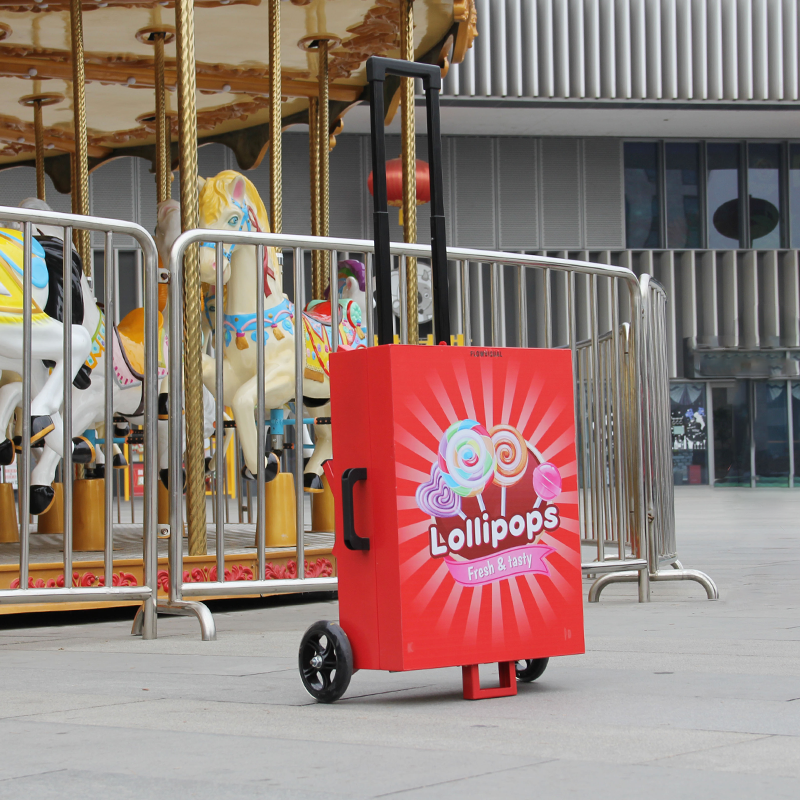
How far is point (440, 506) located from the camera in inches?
151

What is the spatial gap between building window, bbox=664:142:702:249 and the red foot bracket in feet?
86.8

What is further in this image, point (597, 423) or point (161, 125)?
point (161, 125)

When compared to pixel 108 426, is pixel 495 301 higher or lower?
higher

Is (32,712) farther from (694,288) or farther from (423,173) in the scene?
(694,288)

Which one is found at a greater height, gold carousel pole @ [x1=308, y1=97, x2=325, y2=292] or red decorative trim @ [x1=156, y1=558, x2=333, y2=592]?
gold carousel pole @ [x1=308, y1=97, x2=325, y2=292]

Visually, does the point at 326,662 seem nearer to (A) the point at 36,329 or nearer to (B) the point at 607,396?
(A) the point at 36,329

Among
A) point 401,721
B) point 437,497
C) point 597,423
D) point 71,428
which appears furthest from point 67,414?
point 597,423

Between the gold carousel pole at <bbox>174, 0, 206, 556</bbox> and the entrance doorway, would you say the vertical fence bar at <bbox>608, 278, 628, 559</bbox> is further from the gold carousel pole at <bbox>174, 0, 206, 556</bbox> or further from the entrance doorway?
the entrance doorway

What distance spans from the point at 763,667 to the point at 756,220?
87.1 ft

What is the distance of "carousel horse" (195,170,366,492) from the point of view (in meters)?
8.14

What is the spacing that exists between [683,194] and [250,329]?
22604 mm

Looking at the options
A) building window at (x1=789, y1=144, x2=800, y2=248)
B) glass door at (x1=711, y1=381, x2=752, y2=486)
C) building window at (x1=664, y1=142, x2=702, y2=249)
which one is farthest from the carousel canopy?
building window at (x1=789, y1=144, x2=800, y2=248)

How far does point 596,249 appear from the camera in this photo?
95.3ft

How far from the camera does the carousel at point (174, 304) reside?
5707 mm
